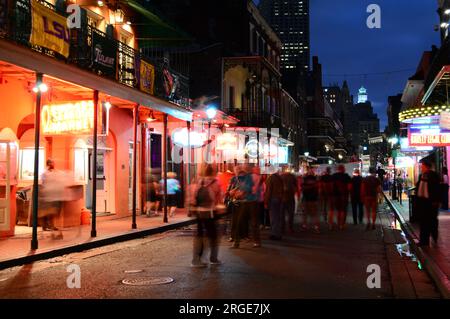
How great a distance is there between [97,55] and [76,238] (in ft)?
15.3

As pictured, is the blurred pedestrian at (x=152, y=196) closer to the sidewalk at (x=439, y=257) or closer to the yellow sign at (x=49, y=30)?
the yellow sign at (x=49, y=30)

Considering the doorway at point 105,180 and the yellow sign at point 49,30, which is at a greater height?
the yellow sign at point 49,30

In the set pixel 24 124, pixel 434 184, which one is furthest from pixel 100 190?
pixel 434 184

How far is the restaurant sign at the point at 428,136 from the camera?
18422 mm

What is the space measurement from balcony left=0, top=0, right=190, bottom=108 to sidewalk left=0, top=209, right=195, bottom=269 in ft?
13.4

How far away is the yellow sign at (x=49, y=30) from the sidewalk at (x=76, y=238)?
4.25 meters

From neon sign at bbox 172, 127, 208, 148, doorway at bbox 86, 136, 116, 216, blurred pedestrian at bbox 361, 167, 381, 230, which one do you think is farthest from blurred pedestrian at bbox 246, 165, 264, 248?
neon sign at bbox 172, 127, 208, 148

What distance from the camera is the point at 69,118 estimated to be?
14195mm

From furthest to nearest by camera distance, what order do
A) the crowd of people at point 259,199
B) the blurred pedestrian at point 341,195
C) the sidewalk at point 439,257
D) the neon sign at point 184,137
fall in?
the neon sign at point 184,137
the blurred pedestrian at point 341,195
the crowd of people at point 259,199
the sidewalk at point 439,257

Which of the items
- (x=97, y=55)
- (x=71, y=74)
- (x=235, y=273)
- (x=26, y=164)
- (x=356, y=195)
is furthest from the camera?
(x=356, y=195)

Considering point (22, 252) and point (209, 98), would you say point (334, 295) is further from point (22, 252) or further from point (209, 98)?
point (209, 98)

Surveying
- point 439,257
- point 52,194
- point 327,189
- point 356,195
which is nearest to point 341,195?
point 327,189

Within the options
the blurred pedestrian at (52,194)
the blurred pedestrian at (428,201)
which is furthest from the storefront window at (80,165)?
the blurred pedestrian at (428,201)

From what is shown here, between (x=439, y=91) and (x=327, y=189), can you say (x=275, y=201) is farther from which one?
(x=439, y=91)
